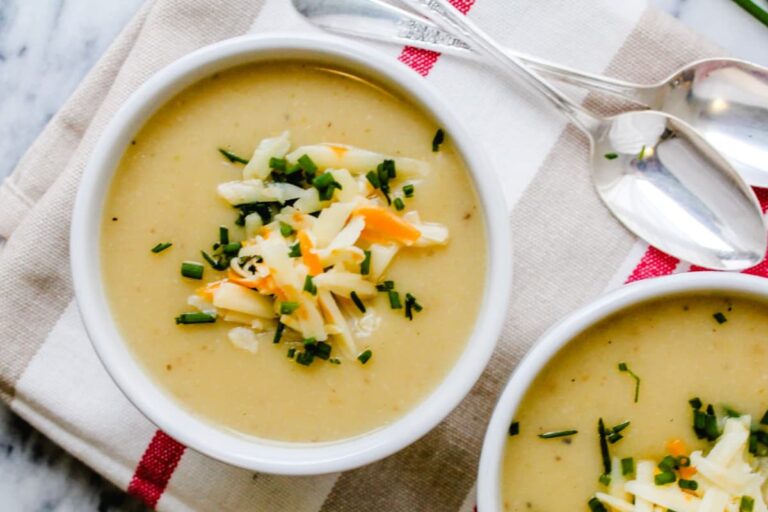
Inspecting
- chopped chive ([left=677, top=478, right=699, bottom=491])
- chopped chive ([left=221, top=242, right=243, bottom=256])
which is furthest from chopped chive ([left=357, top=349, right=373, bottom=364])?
chopped chive ([left=677, top=478, right=699, bottom=491])

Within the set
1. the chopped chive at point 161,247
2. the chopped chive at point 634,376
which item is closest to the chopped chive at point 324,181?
the chopped chive at point 161,247

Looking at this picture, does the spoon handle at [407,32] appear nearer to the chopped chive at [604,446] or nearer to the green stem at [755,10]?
the green stem at [755,10]

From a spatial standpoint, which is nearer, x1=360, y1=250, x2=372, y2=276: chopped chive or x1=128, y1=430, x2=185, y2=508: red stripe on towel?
x1=360, y1=250, x2=372, y2=276: chopped chive

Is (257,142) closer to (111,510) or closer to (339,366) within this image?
(339,366)

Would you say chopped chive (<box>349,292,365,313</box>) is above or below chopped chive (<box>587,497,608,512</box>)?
above

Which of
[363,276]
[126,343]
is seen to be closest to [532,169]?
[363,276]

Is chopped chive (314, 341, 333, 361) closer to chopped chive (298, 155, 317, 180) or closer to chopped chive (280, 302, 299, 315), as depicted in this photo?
chopped chive (280, 302, 299, 315)
